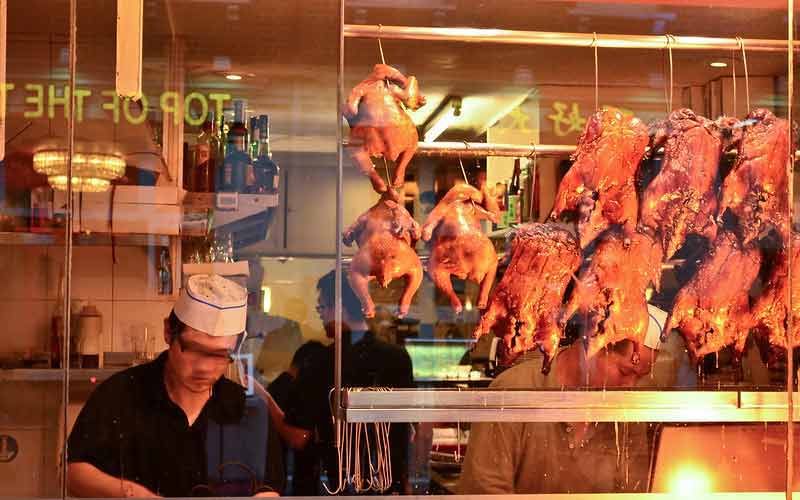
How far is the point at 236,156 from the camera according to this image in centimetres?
445

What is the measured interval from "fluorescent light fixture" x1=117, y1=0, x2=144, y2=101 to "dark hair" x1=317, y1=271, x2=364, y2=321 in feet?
4.40

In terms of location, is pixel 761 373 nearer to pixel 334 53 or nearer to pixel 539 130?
pixel 539 130

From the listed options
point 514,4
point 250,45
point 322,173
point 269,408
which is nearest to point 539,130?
point 514,4

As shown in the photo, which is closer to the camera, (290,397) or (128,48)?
(128,48)

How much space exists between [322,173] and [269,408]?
1010mm

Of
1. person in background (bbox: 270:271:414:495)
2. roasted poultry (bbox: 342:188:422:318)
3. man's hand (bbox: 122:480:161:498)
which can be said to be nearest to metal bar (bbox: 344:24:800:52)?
roasted poultry (bbox: 342:188:422:318)

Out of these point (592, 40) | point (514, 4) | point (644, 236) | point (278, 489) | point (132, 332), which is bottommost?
point (278, 489)

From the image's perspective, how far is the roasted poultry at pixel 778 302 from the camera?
3.45 m

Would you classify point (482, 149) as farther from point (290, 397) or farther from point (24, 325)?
point (24, 325)

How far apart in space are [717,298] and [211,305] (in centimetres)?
177

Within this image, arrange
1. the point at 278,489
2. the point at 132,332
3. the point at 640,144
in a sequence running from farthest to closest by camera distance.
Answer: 1. the point at 132,332
2. the point at 278,489
3. the point at 640,144

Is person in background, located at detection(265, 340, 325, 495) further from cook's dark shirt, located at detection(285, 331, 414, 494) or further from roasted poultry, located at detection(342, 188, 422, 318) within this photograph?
roasted poultry, located at detection(342, 188, 422, 318)

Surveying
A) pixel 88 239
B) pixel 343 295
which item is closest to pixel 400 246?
pixel 343 295

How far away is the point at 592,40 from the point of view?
3.41 m
